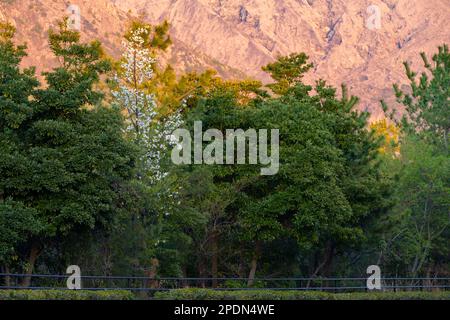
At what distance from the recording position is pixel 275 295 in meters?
30.0

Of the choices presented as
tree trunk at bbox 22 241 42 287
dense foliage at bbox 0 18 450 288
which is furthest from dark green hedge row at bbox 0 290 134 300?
tree trunk at bbox 22 241 42 287

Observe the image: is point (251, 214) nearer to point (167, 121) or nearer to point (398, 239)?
point (167, 121)

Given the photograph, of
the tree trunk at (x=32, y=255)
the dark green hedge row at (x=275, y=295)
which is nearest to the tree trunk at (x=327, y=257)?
the dark green hedge row at (x=275, y=295)

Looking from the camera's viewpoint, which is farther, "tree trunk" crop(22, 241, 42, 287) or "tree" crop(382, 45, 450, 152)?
"tree" crop(382, 45, 450, 152)

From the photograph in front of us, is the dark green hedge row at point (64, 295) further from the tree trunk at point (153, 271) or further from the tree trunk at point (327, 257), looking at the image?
the tree trunk at point (327, 257)

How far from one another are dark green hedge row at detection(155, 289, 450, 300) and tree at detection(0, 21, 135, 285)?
15.8 feet

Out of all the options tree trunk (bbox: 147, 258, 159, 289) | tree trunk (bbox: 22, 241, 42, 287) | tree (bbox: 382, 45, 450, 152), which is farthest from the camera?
tree (bbox: 382, 45, 450, 152)

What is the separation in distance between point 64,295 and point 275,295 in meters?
8.51

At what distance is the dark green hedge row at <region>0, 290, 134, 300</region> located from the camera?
23.3m

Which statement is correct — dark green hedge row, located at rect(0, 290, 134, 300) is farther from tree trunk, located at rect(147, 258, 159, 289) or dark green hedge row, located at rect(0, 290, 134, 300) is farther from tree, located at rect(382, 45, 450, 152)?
tree, located at rect(382, 45, 450, 152)

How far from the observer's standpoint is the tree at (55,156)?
30438 mm

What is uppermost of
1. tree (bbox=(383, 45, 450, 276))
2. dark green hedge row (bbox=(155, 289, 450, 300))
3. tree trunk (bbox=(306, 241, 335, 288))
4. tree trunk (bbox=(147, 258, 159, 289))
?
tree (bbox=(383, 45, 450, 276))

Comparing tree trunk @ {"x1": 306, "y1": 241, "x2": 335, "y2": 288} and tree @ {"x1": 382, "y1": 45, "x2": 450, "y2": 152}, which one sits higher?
tree @ {"x1": 382, "y1": 45, "x2": 450, "y2": 152}

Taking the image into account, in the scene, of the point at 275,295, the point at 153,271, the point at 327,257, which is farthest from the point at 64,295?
the point at 327,257
